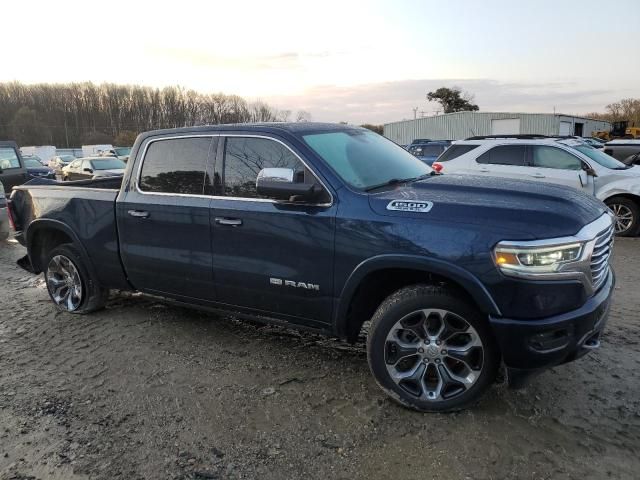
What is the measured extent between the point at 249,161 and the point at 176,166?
2.67 feet

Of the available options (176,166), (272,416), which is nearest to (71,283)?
(176,166)

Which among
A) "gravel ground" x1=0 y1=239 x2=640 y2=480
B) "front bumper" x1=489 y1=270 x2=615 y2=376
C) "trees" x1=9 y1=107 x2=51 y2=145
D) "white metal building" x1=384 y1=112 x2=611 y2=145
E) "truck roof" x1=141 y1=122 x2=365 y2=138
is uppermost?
"trees" x1=9 y1=107 x2=51 y2=145

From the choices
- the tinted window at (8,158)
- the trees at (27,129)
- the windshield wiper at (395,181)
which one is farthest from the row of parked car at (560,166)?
the trees at (27,129)

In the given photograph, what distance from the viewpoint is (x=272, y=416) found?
328 cm

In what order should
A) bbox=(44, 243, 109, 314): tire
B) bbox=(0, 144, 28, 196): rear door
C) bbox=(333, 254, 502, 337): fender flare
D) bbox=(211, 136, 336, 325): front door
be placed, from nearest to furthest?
bbox=(333, 254, 502, 337): fender flare, bbox=(211, 136, 336, 325): front door, bbox=(44, 243, 109, 314): tire, bbox=(0, 144, 28, 196): rear door

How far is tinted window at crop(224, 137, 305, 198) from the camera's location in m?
3.73

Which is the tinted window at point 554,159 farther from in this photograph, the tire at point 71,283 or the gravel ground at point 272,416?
the tire at point 71,283

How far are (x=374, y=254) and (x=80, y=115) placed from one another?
93.8 meters

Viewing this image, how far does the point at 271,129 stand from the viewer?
385 centimetres

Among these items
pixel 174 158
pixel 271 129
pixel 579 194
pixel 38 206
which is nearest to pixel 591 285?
pixel 579 194

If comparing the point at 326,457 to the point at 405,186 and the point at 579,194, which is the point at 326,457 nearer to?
the point at 405,186

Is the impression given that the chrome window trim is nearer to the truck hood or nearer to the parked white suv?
the truck hood

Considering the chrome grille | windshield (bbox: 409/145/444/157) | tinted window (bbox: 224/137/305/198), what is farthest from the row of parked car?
windshield (bbox: 409/145/444/157)

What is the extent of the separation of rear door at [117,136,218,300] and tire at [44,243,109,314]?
753 millimetres
